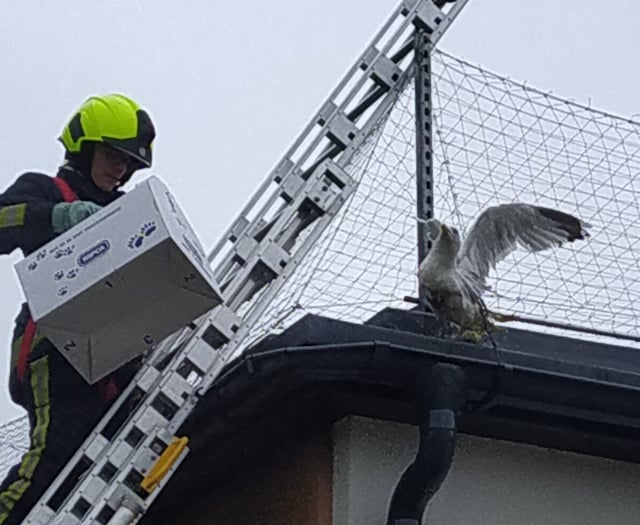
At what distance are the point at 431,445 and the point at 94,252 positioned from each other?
4.44 feet

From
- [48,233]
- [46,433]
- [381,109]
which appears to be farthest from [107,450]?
[381,109]

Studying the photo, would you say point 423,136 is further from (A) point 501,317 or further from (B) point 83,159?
(B) point 83,159

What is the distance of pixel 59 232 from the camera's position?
5117 millimetres

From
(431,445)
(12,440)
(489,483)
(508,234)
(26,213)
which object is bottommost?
(12,440)

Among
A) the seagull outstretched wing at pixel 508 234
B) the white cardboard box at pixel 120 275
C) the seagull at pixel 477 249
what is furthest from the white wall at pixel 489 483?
the white cardboard box at pixel 120 275

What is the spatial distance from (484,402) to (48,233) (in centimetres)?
172

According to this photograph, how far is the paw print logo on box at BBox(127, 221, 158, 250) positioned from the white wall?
1.14 meters

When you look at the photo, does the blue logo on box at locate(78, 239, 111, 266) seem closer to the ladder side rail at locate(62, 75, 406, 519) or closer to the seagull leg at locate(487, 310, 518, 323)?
the ladder side rail at locate(62, 75, 406, 519)

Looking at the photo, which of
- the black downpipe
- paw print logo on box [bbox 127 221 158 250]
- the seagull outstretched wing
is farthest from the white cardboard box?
the seagull outstretched wing

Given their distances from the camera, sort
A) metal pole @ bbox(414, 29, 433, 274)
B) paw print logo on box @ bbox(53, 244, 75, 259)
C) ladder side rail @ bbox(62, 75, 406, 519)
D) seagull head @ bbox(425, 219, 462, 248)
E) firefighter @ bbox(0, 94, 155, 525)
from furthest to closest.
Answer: metal pole @ bbox(414, 29, 433, 274)
seagull head @ bbox(425, 219, 462, 248)
firefighter @ bbox(0, 94, 155, 525)
ladder side rail @ bbox(62, 75, 406, 519)
paw print logo on box @ bbox(53, 244, 75, 259)

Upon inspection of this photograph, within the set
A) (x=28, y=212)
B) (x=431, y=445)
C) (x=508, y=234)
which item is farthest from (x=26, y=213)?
(x=508, y=234)

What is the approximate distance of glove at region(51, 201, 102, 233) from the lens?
5.10 meters

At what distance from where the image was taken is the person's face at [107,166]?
5504 millimetres

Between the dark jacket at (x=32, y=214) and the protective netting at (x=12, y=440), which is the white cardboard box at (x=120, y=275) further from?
the protective netting at (x=12, y=440)
